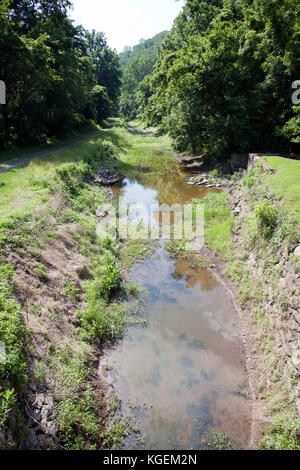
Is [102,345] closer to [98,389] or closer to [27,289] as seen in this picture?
[98,389]

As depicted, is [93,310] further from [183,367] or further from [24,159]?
[24,159]

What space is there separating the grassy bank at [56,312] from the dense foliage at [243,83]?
1310cm

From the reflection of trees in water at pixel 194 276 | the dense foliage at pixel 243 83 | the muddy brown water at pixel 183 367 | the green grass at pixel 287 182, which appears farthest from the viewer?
the dense foliage at pixel 243 83

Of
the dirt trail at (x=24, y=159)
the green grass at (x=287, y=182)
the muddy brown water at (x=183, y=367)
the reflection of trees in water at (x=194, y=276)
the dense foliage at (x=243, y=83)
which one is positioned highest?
the dense foliage at (x=243, y=83)

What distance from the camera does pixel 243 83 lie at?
21.5 metres

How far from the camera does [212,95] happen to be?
2248 centimetres

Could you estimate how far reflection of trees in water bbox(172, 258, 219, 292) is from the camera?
35.1 feet

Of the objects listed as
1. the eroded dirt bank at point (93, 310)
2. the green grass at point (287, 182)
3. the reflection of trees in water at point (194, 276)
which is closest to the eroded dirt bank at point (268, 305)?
the eroded dirt bank at point (93, 310)

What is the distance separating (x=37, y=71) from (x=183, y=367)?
2332cm

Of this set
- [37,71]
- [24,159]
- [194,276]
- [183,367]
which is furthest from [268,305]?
[37,71]

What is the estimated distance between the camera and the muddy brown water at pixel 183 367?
241 inches

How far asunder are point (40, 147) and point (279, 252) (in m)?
22.2

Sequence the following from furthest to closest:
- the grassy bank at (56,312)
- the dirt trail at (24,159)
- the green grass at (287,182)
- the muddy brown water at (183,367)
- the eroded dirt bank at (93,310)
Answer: the dirt trail at (24,159) < the green grass at (287,182) < the muddy brown water at (183,367) < the eroded dirt bank at (93,310) < the grassy bank at (56,312)

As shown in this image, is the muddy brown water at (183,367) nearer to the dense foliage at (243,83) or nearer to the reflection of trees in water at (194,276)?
the reflection of trees in water at (194,276)
